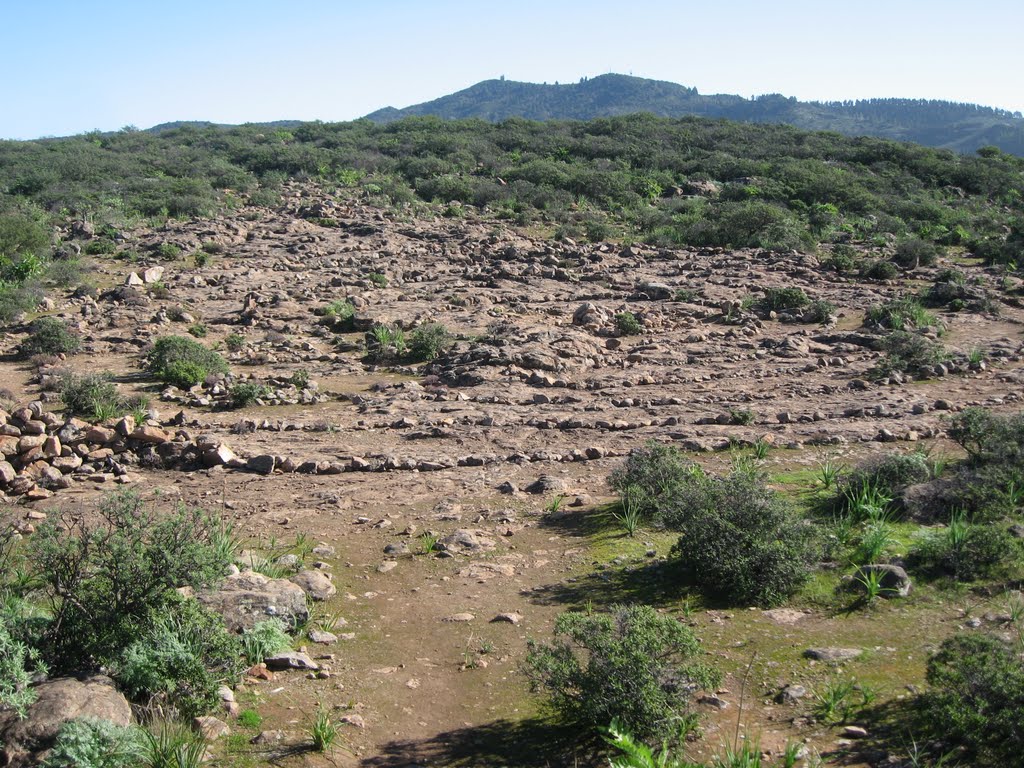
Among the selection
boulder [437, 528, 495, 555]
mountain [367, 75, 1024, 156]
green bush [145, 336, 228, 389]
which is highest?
mountain [367, 75, 1024, 156]

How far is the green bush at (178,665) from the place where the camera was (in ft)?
16.4

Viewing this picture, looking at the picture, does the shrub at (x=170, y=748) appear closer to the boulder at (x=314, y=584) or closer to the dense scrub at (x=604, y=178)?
the boulder at (x=314, y=584)

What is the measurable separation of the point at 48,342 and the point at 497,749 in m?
12.0

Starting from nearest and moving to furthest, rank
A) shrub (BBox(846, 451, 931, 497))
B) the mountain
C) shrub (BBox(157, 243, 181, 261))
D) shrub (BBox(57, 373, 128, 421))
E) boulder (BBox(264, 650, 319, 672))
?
boulder (BBox(264, 650, 319, 672))
shrub (BBox(846, 451, 931, 497))
shrub (BBox(57, 373, 128, 421))
shrub (BBox(157, 243, 181, 261))
the mountain

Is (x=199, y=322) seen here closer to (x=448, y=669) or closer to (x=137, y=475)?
(x=137, y=475)

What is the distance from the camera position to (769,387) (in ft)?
40.2

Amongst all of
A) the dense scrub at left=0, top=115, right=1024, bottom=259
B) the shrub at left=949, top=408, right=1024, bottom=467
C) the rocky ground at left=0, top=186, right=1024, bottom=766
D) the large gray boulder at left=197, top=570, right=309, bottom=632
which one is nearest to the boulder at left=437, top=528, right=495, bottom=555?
the rocky ground at left=0, top=186, right=1024, bottom=766

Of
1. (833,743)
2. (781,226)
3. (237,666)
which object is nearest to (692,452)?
(833,743)

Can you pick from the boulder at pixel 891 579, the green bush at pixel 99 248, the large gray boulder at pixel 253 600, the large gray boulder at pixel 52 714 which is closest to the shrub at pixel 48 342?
the green bush at pixel 99 248

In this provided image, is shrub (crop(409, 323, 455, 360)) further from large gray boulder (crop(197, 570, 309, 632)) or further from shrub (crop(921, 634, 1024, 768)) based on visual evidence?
shrub (crop(921, 634, 1024, 768))

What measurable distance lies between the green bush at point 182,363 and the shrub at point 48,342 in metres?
1.60

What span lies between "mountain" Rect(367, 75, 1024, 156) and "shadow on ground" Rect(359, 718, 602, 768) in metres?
94.9

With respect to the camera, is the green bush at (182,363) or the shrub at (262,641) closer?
the shrub at (262,641)

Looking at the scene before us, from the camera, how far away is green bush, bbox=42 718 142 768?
418cm
